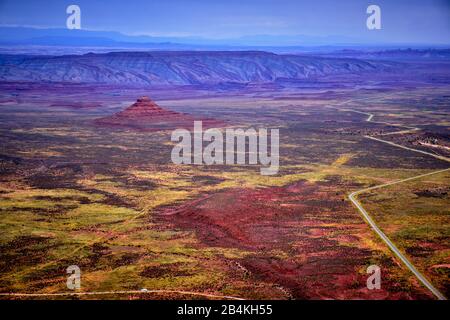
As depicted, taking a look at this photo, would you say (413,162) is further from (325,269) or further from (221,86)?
(221,86)

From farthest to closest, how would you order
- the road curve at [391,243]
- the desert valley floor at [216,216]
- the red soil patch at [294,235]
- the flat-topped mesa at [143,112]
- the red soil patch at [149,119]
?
the flat-topped mesa at [143,112] → the red soil patch at [149,119] → the desert valley floor at [216,216] → the red soil patch at [294,235] → the road curve at [391,243]

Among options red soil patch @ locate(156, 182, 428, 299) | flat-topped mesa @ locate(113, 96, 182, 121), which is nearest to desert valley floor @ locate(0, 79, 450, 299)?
red soil patch @ locate(156, 182, 428, 299)

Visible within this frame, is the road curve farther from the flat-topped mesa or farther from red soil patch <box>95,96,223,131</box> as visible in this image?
the flat-topped mesa

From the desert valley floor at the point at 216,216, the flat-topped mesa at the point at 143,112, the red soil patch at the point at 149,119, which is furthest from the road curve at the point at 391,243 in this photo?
the flat-topped mesa at the point at 143,112

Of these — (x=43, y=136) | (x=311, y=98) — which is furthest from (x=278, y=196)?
(x=311, y=98)

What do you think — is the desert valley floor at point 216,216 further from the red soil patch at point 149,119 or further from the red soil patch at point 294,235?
the red soil patch at point 149,119

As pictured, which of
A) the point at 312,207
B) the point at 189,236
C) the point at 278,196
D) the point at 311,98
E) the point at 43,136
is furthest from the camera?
the point at 311,98
